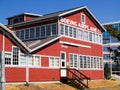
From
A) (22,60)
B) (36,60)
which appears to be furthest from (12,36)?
(36,60)

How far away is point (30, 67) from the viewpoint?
28.3 m

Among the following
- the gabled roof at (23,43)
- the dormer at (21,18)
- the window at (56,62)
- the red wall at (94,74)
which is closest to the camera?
the gabled roof at (23,43)

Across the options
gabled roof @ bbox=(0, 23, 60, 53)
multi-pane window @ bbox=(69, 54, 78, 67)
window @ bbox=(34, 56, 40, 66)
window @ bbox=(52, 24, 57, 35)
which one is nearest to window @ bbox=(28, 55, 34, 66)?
window @ bbox=(34, 56, 40, 66)

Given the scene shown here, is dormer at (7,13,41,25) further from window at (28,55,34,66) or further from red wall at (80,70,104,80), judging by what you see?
window at (28,55,34,66)

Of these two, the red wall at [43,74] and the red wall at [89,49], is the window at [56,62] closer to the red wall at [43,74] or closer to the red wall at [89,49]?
the red wall at [43,74]

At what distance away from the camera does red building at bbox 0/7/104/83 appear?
88.0ft

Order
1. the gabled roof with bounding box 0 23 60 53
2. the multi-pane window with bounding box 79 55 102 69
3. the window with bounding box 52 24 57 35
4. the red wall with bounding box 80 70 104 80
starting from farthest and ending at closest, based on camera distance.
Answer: the red wall with bounding box 80 70 104 80, the multi-pane window with bounding box 79 55 102 69, the window with bounding box 52 24 57 35, the gabled roof with bounding box 0 23 60 53

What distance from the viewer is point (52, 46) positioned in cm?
3170

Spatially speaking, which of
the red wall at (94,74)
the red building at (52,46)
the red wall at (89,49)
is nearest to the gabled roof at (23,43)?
the red building at (52,46)

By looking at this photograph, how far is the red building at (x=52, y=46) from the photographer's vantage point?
26828mm

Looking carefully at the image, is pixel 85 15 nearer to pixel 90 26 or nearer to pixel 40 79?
pixel 90 26

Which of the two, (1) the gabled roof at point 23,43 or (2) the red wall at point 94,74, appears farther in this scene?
(2) the red wall at point 94,74

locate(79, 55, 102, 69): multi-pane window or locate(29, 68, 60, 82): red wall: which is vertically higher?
locate(79, 55, 102, 69): multi-pane window

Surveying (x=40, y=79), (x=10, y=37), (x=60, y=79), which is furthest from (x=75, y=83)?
(x=10, y=37)
